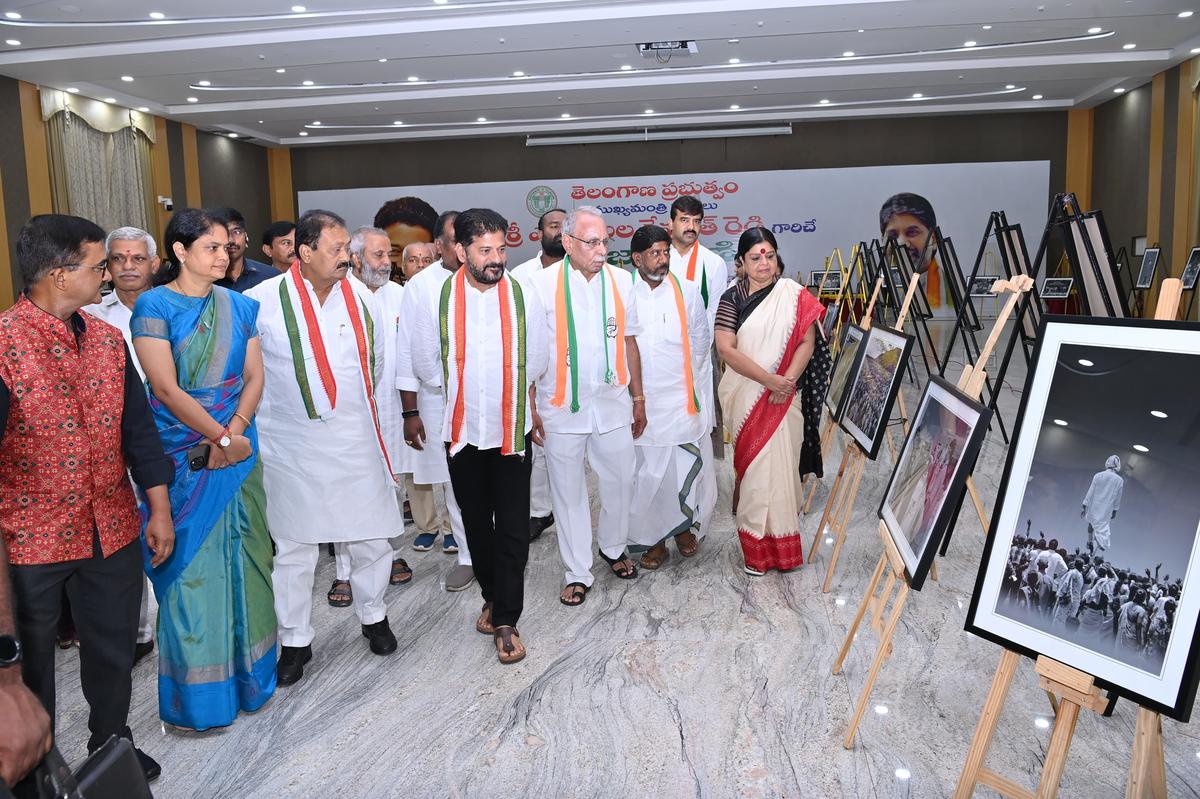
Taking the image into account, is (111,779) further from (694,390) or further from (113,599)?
(694,390)

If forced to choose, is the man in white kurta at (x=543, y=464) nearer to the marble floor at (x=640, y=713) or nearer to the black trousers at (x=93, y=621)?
the marble floor at (x=640, y=713)

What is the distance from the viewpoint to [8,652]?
1391mm

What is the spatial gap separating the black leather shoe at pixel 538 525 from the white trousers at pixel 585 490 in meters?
0.66

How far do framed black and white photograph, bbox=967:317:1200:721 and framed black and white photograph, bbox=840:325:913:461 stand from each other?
1.45 meters

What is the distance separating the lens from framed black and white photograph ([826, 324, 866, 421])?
408 centimetres

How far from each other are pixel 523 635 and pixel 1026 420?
202 centimetres

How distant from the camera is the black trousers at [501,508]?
3141mm

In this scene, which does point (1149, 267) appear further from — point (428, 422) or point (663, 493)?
point (428, 422)

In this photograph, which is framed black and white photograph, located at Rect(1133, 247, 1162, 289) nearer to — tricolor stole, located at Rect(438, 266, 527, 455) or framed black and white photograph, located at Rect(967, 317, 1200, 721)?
tricolor stole, located at Rect(438, 266, 527, 455)

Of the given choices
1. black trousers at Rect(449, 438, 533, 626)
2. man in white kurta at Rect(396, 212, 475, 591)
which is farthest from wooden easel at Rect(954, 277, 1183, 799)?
man in white kurta at Rect(396, 212, 475, 591)

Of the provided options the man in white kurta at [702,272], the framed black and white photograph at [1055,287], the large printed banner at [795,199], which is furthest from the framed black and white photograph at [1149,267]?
the man in white kurta at [702,272]

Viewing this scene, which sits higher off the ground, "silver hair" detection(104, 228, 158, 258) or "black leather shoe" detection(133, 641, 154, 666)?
"silver hair" detection(104, 228, 158, 258)

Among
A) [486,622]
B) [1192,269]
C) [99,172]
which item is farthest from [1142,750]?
[99,172]

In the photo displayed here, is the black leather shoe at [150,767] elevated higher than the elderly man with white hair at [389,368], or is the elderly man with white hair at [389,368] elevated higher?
the elderly man with white hair at [389,368]
